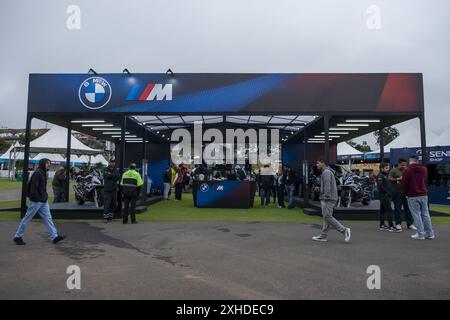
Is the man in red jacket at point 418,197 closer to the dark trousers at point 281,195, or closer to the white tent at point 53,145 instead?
the dark trousers at point 281,195

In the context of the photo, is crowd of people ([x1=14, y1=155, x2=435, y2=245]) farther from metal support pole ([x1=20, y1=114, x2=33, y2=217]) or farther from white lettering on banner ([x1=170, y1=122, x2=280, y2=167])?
white lettering on banner ([x1=170, y1=122, x2=280, y2=167])

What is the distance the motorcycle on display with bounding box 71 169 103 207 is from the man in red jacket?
9552 mm

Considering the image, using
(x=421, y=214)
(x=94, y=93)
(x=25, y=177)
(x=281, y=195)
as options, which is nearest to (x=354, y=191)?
(x=281, y=195)

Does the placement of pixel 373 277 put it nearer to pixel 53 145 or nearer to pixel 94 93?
pixel 94 93

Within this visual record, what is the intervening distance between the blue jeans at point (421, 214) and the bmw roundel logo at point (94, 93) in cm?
967

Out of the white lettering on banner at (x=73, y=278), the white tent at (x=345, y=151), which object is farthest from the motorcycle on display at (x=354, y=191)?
the white tent at (x=345, y=151)

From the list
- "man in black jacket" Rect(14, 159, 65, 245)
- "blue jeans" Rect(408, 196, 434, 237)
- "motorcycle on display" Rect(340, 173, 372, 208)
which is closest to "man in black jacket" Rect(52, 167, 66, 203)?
"man in black jacket" Rect(14, 159, 65, 245)

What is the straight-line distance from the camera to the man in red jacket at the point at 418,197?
27.2ft

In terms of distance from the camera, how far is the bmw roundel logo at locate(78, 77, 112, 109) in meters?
12.0

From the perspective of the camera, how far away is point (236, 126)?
1642 centimetres

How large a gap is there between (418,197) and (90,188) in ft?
33.8

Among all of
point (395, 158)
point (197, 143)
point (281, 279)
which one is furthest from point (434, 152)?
point (281, 279)
